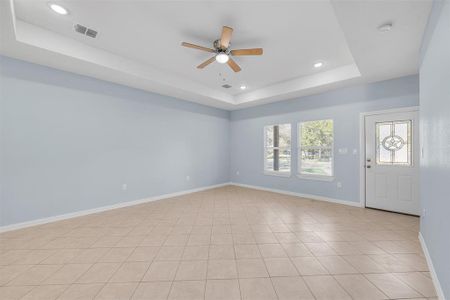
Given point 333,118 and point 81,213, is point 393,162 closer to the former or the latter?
point 333,118

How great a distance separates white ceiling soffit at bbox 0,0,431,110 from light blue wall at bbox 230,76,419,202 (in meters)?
0.35

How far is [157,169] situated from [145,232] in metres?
2.16

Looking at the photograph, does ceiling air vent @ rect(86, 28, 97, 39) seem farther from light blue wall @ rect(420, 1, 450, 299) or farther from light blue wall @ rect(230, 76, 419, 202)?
light blue wall @ rect(230, 76, 419, 202)

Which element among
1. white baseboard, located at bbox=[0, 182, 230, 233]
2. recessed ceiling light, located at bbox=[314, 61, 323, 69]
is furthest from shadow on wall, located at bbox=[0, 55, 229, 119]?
recessed ceiling light, located at bbox=[314, 61, 323, 69]

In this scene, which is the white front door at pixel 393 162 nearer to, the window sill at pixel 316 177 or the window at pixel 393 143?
the window at pixel 393 143

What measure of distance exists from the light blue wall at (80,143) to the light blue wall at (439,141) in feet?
16.2

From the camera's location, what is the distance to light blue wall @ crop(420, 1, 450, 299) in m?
1.49

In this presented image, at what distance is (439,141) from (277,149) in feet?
14.1

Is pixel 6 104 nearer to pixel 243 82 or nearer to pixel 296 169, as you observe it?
pixel 243 82

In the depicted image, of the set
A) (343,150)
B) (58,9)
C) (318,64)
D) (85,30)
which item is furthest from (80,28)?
(343,150)

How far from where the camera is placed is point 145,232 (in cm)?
304

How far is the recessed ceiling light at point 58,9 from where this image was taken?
2.35 m

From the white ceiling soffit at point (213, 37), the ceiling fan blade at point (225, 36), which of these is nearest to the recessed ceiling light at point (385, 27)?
the white ceiling soffit at point (213, 37)

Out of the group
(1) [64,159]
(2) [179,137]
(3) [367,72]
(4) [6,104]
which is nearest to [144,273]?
(1) [64,159]
